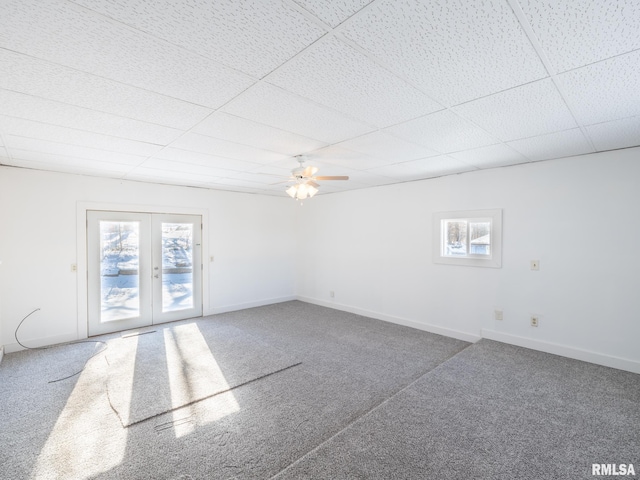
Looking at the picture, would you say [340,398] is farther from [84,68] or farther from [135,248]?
[135,248]

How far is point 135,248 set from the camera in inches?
195

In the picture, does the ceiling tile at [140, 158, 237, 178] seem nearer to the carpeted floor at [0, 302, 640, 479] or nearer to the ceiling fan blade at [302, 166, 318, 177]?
the ceiling fan blade at [302, 166, 318, 177]

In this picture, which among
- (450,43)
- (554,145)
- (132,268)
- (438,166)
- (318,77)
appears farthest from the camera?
(132,268)

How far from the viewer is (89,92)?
191 centimetres

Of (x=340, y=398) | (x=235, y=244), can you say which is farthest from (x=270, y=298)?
(x=340, y=398)

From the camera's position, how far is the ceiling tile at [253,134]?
2400mm

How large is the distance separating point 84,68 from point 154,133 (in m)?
1.03

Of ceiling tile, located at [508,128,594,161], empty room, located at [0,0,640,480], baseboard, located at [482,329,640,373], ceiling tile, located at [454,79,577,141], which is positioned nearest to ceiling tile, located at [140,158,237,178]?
empty room, located at [0,0,640,480]

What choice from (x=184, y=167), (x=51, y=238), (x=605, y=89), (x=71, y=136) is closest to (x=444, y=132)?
(x=605, y=89)

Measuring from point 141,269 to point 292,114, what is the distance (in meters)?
4.09

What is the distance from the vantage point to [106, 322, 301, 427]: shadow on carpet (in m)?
2.77

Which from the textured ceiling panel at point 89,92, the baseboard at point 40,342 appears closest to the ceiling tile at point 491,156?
the textured ceiling panel at point 89,92

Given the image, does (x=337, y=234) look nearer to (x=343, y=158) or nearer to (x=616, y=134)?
(x=343, y=158)

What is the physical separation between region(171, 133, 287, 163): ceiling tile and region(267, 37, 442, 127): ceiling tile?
1242 millimetres
